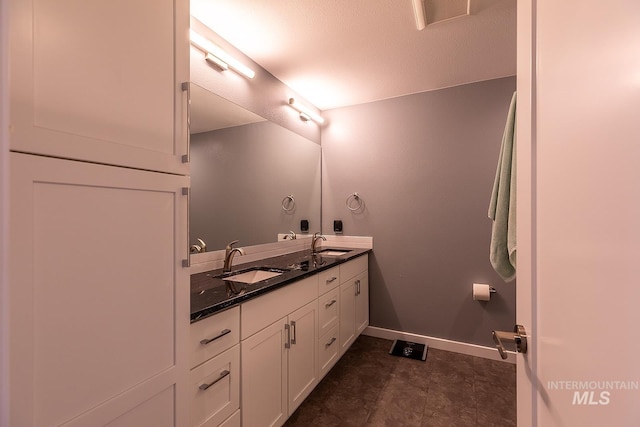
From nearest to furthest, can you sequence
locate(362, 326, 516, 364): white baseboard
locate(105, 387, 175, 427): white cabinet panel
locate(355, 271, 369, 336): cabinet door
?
locate(105, 387, 175, 427): white cabinet panel < locate(362, 326, 516, 364): white baseboard < locate(355, 271, 369, 336): cabinet door

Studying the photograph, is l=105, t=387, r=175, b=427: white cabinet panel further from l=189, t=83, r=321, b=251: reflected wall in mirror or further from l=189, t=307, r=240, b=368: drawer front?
l=189, t=83, r=321, b=251: reflected wall in mirror

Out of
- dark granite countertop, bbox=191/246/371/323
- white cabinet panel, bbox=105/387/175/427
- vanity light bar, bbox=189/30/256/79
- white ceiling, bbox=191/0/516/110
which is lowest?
white cabinet panel, bbox=105/387/175/427

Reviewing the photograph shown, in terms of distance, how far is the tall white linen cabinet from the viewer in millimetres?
588

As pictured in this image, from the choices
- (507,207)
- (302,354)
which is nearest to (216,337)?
(302,354)

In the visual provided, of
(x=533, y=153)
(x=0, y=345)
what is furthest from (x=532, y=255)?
(x=0, y=345)

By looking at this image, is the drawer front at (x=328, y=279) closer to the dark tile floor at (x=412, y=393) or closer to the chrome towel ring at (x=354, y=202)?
the dark tile floor at (x=412, y=393)

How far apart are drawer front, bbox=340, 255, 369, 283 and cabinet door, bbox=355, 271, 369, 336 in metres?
0.07

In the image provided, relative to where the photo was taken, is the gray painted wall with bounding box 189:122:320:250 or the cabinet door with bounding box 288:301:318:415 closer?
the cabinet door with bounding box 288:301:318:415

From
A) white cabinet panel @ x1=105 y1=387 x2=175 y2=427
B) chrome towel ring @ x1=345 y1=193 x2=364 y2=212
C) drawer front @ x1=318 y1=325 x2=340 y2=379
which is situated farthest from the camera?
chrome towel ring @ x1=345 y1=193 x2=364 y2=212

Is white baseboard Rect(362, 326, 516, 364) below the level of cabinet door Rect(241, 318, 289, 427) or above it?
below

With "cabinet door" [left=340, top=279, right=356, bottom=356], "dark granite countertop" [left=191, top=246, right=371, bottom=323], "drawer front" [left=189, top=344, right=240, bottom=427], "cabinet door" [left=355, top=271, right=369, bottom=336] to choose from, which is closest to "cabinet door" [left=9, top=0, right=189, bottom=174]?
"dark granite countertop" [left=191, top=246, right=371, bottom=323]

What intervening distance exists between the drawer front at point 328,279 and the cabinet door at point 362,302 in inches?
20.2

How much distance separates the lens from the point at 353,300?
8.29 ft

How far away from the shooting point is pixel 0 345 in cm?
55
